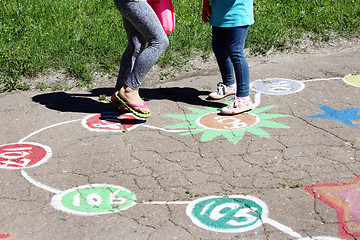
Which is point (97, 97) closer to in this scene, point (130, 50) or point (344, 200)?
point (130, 50)

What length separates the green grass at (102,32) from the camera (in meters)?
5.46

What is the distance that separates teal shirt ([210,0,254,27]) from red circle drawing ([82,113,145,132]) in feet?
3.95

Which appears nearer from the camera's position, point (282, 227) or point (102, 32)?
point (282, 227)

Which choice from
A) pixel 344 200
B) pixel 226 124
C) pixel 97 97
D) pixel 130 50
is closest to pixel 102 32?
pixel 97 97

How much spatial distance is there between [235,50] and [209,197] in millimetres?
1772

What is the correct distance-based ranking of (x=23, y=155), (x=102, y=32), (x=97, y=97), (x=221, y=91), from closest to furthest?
1. (x=23, y=155)
2. (x=221, y=91)
3. (x=97, y=97)
4. (x=102, y=32)

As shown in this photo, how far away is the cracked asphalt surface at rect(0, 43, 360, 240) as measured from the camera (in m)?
2.78

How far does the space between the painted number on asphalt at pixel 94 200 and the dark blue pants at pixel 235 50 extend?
179 centimetres

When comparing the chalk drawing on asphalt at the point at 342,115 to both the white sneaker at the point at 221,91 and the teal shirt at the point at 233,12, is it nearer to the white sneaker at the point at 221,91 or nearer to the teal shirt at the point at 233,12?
the white sneaker at the point at 221,91

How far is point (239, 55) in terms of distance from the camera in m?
4.41

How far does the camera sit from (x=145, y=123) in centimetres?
433

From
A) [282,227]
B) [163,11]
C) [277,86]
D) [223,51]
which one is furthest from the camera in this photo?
[277,86]

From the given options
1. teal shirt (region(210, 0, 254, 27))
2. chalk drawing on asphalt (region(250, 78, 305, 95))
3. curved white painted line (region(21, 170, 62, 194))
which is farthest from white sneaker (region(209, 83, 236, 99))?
curved white painted line (region(21, 170, 62, 194))

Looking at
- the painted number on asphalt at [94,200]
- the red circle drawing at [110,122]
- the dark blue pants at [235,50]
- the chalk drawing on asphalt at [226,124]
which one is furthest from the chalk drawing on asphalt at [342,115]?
the painted number on asphalt at [94,200]
